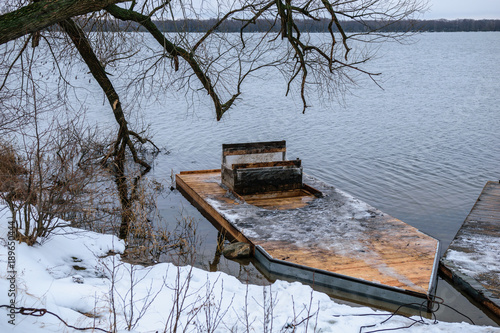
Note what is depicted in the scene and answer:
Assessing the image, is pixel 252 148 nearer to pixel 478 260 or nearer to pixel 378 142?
pixel 478 260

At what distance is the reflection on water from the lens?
513 inches

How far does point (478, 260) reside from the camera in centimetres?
812

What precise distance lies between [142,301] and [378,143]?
639 inches

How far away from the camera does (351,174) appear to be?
52.9 ft

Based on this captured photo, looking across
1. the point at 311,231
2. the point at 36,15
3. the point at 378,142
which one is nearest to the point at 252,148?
the point at 311,231

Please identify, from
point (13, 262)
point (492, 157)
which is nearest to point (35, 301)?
point (13, 262)

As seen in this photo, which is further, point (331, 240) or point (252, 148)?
point (252, 148)

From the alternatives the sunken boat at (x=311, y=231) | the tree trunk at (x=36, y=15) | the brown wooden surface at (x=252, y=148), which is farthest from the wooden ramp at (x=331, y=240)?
the tree trunk at (x=36, y=15)

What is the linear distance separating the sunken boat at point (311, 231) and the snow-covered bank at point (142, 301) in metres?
0.67

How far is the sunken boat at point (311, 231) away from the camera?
23.8ft

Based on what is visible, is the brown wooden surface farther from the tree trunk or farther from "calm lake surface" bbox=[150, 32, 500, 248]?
the tree trunk

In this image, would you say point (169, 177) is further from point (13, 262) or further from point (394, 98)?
point (394, 98)

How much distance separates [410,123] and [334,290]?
19.2 m

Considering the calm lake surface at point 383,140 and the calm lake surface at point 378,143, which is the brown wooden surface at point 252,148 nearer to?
the calm lake surface at point 378,143
